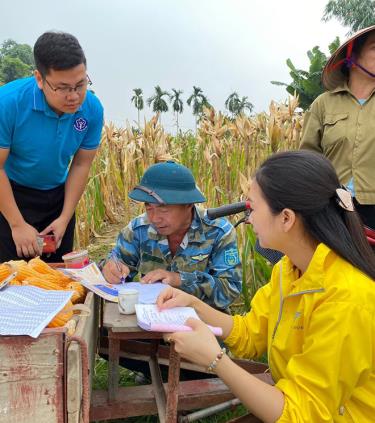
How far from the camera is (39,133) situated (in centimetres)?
257

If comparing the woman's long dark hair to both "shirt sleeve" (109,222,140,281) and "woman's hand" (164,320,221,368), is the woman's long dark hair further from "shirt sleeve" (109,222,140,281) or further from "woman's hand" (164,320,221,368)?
"shirt sleeve" (109,222,140,281)

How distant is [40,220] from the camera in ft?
9.39

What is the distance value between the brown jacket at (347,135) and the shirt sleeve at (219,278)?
0.75 metres

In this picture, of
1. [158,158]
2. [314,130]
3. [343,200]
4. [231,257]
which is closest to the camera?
[343,200]

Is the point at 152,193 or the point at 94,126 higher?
the point at 94,126

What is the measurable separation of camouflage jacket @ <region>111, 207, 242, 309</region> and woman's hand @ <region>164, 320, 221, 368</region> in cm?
78

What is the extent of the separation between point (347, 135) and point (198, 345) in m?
1.67

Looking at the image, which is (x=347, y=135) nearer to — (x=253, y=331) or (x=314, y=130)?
(x=314, y=130)

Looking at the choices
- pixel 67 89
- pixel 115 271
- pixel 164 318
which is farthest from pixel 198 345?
pixel 67 89

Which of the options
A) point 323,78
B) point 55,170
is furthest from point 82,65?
point 323,78

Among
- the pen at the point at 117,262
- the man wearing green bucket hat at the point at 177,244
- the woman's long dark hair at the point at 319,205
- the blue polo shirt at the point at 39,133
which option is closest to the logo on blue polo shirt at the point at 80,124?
the blue polo shirt at the point at 39,133

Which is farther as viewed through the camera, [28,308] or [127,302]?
[127,302]

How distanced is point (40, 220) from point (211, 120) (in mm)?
4060

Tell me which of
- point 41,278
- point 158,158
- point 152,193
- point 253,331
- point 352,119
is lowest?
point 158,158
